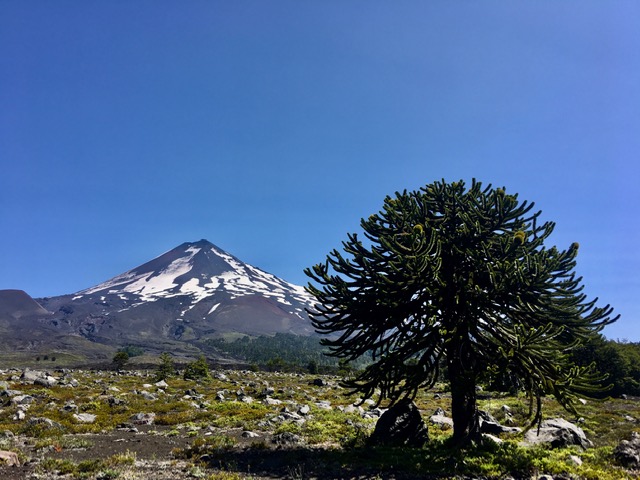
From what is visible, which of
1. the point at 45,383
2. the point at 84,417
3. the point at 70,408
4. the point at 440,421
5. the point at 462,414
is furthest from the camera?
the point at 45,383

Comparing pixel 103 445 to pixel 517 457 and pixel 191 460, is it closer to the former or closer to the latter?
pixel 191 460

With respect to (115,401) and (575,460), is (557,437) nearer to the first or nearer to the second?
(575,460)

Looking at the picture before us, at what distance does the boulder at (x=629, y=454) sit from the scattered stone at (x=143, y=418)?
60.8ft

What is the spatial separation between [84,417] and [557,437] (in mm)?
20323

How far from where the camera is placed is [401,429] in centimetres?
1383

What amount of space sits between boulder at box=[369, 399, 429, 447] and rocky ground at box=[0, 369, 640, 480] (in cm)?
4

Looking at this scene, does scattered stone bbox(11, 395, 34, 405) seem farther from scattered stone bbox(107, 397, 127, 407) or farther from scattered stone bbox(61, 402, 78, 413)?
scattered stone bbox(107, 397, 127, 407)

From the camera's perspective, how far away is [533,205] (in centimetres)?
1340

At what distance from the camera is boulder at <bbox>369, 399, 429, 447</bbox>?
13.5 meters

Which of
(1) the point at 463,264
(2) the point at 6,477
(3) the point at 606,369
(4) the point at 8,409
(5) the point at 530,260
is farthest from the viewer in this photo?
(3) the point at 606,369

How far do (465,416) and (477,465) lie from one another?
245 cm

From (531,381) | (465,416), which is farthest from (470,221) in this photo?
(465,416)

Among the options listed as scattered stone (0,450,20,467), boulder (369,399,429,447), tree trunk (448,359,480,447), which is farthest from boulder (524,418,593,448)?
scattered stone (0,450,20,467)

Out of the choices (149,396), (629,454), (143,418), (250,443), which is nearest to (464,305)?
(629,454)
